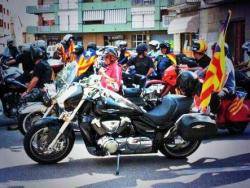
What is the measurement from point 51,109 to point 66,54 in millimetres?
6998

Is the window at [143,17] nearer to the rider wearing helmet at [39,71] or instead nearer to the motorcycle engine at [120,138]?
the rider wearing helmet at [39,71]

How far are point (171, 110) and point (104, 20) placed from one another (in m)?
49.7

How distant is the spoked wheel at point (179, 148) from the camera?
20.2 feet

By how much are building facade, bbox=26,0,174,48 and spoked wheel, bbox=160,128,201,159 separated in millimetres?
45020

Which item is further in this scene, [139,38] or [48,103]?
[139,38]

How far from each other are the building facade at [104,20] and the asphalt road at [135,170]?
1768 inches

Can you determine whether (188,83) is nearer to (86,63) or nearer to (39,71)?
(39,71)

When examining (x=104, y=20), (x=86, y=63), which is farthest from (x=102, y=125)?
(x=104, y=20)

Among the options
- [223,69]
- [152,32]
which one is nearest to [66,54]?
[223,69]

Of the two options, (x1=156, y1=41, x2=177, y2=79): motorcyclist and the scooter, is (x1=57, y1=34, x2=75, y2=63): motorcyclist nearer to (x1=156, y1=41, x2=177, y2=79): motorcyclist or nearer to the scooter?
(x1=156, y1=41, x2=177, y2=79): motorcyclist

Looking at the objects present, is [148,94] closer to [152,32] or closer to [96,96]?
[96,96]

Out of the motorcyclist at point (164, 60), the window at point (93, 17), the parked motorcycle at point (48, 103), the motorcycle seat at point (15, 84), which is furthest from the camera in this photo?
the window at point (93, 17)

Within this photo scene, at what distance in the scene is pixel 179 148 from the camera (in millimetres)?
6211

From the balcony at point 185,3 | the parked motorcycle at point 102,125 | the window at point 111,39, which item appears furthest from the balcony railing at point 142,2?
the parked motorcycle at point 102,125
